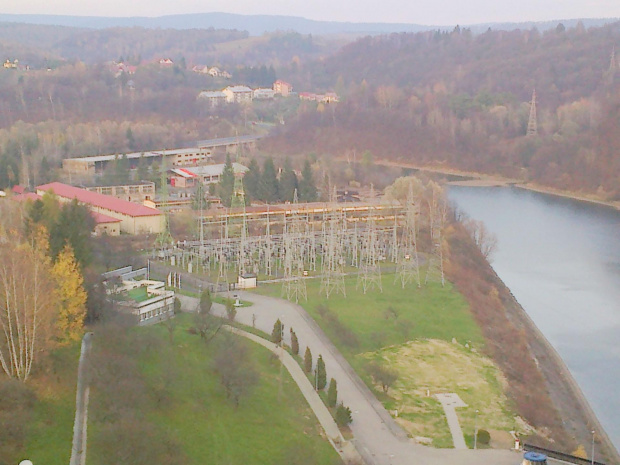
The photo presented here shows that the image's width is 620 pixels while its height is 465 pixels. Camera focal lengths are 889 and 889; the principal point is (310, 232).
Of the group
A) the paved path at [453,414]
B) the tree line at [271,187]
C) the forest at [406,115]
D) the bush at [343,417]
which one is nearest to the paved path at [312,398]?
the bush at [343,417]

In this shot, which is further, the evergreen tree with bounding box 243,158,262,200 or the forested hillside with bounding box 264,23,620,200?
the forested hillside with bounding box 264,23,620,200

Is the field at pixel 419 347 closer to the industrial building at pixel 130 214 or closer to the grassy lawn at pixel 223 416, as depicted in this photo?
the grassy lawn at pixel 223 416

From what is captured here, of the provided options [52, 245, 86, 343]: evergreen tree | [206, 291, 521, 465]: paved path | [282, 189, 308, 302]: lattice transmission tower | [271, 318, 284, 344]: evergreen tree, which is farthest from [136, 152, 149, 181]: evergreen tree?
[52, 245, 86, 343]: evergreen tree

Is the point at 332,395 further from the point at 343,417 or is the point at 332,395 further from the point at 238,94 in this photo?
the point at 238,94

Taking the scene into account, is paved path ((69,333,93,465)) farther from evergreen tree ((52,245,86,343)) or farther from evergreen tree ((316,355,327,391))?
evergreen tree ((316,355,327,391))

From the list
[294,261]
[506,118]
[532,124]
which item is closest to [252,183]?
[294,261]

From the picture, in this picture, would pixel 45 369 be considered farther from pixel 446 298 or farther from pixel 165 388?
pixel 446 298
